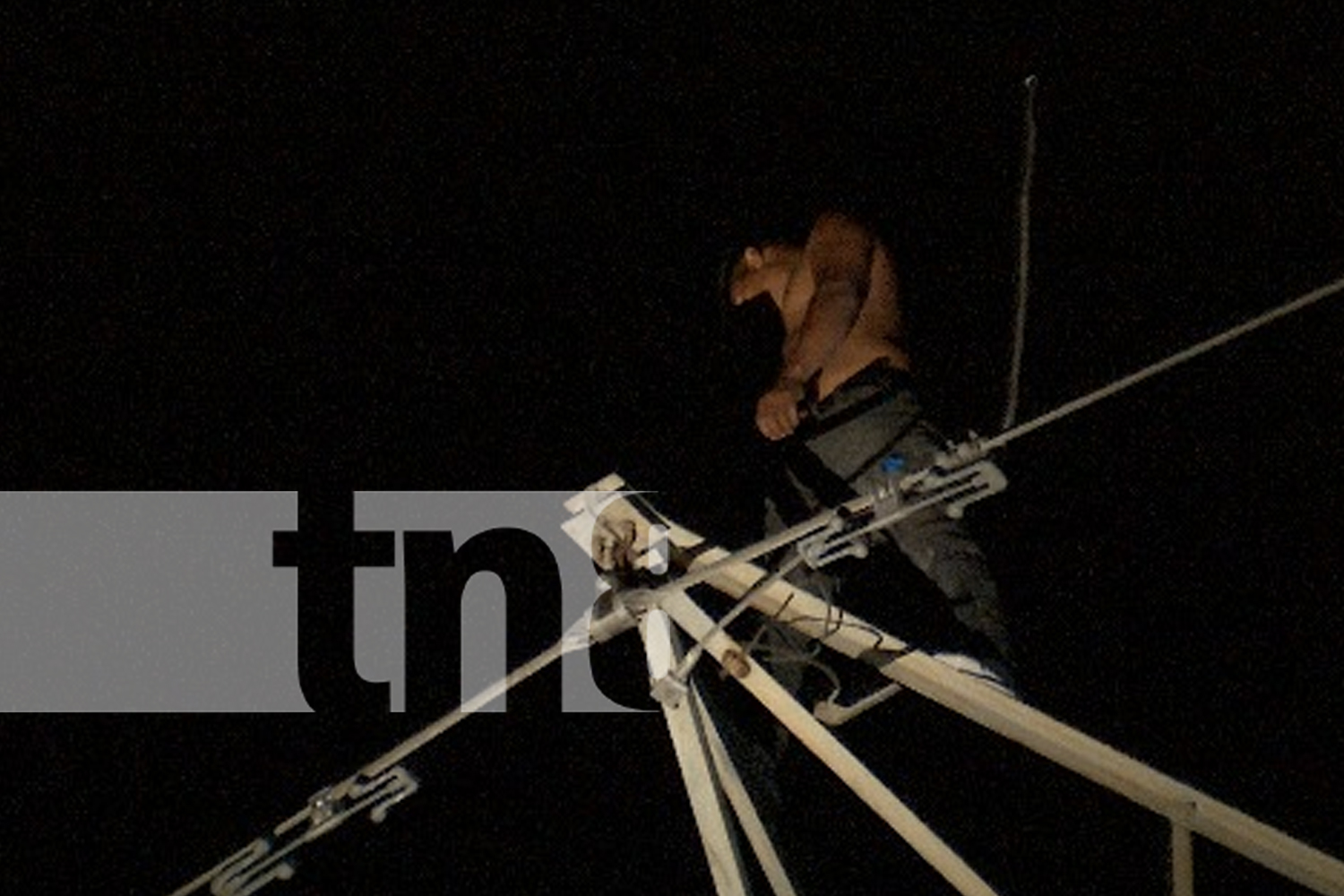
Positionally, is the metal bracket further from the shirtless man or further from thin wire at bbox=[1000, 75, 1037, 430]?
thin wire at bbox=[1000, 75, 1037, 430]

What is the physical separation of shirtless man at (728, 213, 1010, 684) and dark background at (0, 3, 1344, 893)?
1054mm

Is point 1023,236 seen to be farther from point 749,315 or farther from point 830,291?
point 749,315

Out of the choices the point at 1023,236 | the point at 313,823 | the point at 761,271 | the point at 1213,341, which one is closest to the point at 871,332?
the point at 761,271

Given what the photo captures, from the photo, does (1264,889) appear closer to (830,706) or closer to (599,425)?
(830,706)

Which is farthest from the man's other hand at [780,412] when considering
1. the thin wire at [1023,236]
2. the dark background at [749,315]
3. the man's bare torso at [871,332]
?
the dark background at [749,315]

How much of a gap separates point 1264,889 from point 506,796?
112 inches

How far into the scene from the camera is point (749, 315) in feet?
14.1

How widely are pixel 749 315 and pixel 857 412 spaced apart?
1.32 metres

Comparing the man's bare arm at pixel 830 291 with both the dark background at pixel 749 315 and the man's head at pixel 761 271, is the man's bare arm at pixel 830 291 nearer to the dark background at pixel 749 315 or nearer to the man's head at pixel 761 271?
the man's head at pixel 761 271

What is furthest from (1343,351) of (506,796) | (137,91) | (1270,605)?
(137,91)

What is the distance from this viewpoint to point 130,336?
175 inches

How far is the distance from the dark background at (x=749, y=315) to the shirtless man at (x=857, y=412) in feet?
3.46

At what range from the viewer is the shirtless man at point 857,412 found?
9.08ft

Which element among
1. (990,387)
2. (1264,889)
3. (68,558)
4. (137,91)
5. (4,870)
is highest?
(137,91)
